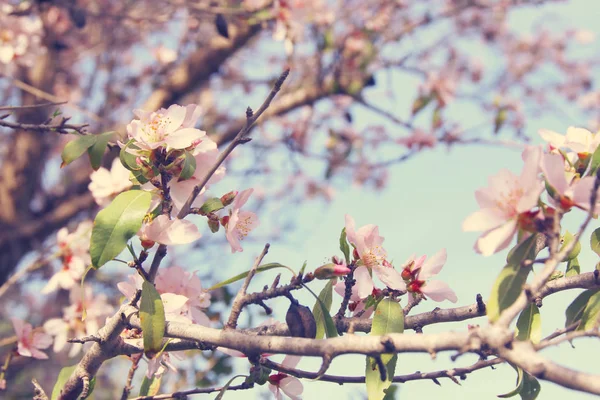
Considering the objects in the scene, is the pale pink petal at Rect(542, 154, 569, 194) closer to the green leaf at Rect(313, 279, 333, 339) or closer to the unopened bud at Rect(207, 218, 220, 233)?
the green leaf at Rect(313, 279, 333, 339)

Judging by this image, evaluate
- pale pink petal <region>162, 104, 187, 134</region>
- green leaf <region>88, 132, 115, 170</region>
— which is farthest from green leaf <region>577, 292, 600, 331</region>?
green leaf <region>88, 132, 115, 170</region>

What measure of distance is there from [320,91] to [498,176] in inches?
118

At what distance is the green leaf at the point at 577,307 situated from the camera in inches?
41.2

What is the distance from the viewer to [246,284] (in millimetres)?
994

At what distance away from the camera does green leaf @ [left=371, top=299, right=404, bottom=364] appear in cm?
103

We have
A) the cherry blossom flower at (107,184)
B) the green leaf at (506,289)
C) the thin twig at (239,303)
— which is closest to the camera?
the green leaf at (506,289)

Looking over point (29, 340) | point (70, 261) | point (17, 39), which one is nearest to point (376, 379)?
point (29, 340)

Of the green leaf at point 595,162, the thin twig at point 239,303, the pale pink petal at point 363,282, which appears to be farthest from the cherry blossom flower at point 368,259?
the green leaf at point 595,162

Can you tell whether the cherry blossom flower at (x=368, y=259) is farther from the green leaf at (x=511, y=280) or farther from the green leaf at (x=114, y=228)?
the green leaf at (x=114, y=228)

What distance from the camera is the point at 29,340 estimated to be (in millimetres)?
1977

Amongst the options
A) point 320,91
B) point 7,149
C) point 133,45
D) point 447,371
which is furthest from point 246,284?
point 133,45

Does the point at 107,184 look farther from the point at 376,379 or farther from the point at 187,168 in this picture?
the point at 376,379

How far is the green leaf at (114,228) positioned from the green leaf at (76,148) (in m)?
0.32

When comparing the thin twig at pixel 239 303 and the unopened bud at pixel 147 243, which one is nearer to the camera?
the thin twig at pixel 239 303
